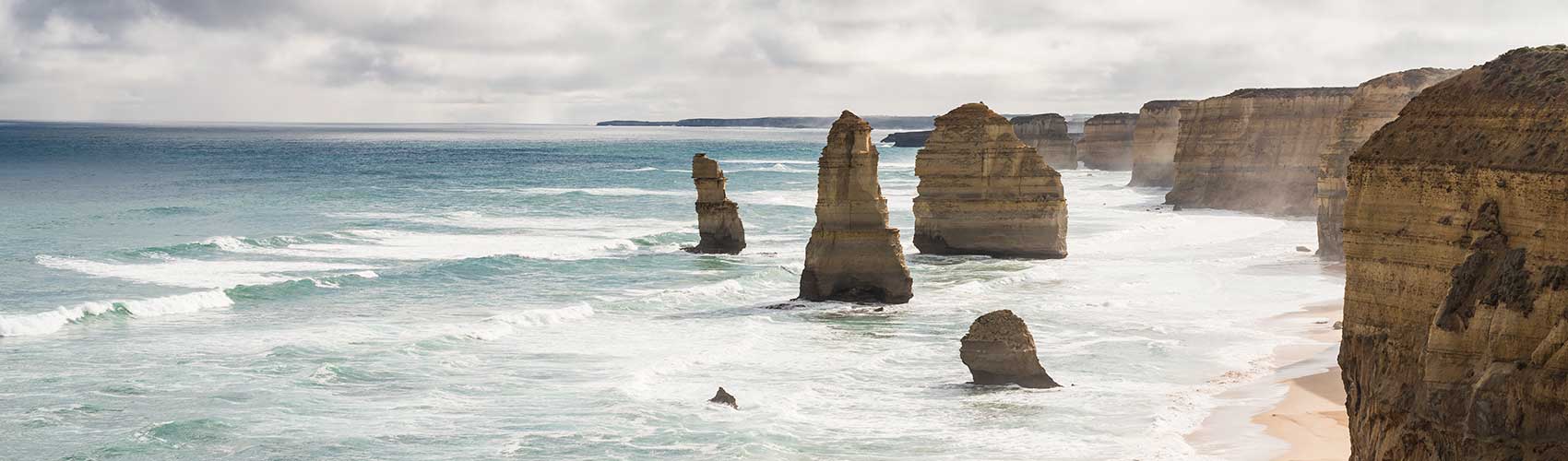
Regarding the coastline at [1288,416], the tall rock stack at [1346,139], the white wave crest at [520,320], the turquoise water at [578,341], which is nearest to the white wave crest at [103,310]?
the turquoise water at [578,341]

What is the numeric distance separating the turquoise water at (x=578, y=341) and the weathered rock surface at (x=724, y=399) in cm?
24

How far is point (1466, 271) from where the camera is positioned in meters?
13.1

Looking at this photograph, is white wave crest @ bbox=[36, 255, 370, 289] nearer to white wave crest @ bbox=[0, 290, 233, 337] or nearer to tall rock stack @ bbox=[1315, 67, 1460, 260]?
white wave crest @ bbox=[0, 290, 233, 337]

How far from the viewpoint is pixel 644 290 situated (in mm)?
41062

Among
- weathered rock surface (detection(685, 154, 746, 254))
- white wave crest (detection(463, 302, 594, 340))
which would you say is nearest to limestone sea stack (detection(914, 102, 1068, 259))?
weathered rock surface (detection(685, 154, 746, 254))

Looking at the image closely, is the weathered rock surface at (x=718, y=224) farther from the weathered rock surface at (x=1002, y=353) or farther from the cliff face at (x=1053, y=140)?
the cliff face at (x=1053, y=140)

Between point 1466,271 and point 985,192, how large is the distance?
32986mm

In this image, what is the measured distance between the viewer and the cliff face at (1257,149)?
2680 inches

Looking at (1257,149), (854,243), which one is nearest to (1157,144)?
(1257,149)

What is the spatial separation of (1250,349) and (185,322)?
22.3m

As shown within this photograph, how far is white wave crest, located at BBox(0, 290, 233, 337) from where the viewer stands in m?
32.8

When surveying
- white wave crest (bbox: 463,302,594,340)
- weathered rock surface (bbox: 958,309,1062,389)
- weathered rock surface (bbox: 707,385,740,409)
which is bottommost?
Result: white wave crest (bbox: 463,302,594,340)

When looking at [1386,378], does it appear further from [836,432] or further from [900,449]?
[836,432]

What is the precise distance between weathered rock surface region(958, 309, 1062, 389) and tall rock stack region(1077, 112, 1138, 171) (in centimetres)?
10413
